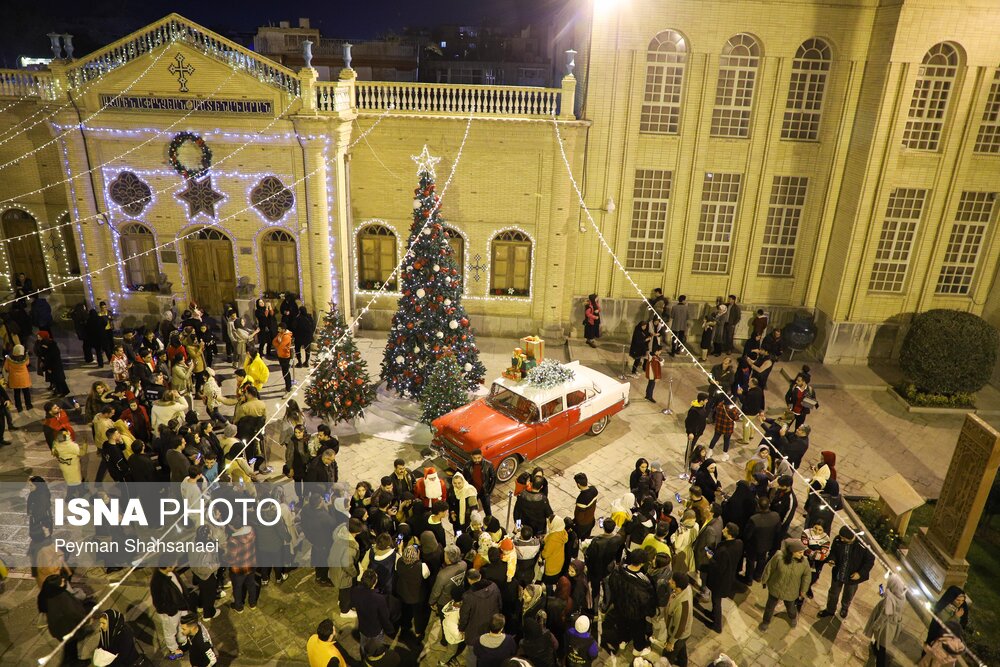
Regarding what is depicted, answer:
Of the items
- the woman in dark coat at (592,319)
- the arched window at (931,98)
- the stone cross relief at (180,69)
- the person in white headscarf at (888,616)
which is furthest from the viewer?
the woman in dark coat at (592,319)

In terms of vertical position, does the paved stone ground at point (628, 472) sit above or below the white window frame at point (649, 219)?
below

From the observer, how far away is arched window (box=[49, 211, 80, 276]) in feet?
66.7

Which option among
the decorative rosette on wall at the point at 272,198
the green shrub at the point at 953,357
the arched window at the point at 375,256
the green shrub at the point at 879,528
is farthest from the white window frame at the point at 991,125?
the decorative rosette on wall at the point at 272,198

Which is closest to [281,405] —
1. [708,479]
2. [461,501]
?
[461,501]

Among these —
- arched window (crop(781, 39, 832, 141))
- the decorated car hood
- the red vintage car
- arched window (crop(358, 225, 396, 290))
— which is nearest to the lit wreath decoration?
arched window (crop(358, 225, 396, 290))

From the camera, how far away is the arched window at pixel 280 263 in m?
19.4

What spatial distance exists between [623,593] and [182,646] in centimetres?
568

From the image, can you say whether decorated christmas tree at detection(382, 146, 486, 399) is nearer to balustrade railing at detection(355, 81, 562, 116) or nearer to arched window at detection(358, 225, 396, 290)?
balustrade railing at detection(355, 81, 562, 116)

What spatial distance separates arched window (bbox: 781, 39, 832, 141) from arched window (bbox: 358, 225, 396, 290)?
1096 cm

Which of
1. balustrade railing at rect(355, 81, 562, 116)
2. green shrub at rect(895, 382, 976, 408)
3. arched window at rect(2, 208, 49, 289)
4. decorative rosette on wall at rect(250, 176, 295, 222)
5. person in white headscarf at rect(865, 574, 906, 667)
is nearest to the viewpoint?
person in white headscarf at rect(865, 574, 906, 667)

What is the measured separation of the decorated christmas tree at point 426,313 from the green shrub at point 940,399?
34.6 ft

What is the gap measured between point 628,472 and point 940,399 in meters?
8.84

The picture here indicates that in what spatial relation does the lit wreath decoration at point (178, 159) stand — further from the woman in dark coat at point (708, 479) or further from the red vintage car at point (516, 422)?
the woman in dark coat at point (708, 479)

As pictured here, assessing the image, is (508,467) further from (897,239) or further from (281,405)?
(897,239)
